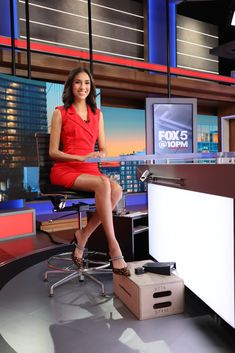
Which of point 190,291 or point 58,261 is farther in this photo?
point 58,261

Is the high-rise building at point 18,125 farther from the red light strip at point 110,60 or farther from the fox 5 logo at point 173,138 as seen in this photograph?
the fox 5 logo at point 173,138

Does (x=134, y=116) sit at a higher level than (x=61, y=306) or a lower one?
higher

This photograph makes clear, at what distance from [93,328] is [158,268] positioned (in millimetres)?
461

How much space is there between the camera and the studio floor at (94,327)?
4.80 ft

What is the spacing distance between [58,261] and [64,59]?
289 centimetres

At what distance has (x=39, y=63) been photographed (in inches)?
176

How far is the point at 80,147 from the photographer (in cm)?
224

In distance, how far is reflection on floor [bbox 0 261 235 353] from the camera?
4.79 feet

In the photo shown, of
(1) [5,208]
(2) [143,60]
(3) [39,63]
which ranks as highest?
(2) [143,60]

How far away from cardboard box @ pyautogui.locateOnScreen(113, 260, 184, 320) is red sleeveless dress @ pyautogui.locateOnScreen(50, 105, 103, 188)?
2.44 ft

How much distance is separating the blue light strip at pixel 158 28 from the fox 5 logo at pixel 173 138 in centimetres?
128

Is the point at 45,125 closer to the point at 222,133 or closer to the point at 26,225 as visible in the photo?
the point at 26,225

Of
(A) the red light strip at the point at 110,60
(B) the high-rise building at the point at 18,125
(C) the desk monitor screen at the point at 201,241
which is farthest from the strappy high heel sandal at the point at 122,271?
(A) the red light strip at the point at 110,60

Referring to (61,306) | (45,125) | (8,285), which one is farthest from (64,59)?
(61,306)
